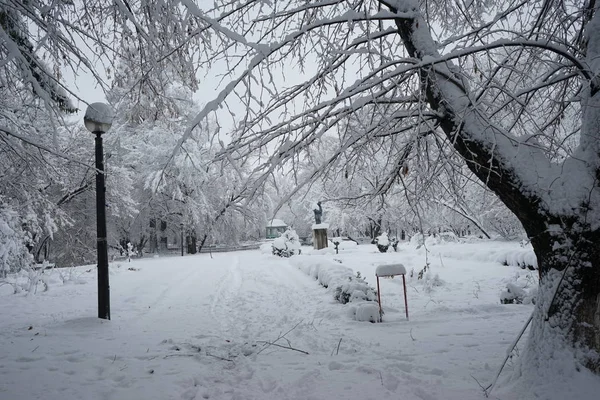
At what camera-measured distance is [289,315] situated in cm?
613

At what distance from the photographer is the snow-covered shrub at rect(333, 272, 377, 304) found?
6.43 m

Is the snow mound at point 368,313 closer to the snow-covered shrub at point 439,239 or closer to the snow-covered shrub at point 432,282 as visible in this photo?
the snow-covered shrub at point 432,282

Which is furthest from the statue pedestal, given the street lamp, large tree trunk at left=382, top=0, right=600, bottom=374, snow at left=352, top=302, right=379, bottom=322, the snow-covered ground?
large tree trunk at left=382, top=0, right=600, bottom=374

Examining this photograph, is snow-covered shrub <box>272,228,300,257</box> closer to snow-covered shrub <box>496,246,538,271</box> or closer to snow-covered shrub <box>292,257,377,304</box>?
snow-covered shrub <box>292,257,377,304</box>

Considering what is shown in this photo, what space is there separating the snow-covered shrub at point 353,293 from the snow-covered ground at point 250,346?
0.73 ft

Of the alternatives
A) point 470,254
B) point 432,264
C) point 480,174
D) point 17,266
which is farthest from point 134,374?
point 470,254

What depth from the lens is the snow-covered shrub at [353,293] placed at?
6.43 metres

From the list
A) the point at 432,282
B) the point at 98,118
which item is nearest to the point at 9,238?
the point at 98,118

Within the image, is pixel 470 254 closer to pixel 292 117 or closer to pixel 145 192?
pixel 292 117

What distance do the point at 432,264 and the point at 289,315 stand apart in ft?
29.1

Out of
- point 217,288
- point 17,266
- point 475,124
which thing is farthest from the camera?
point 17,266

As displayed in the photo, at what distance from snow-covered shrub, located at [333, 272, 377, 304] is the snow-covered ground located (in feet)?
0.73

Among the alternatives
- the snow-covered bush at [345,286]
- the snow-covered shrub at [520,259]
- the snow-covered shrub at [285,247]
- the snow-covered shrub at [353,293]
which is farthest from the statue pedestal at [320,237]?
the snow-covered shrub at [353,293]

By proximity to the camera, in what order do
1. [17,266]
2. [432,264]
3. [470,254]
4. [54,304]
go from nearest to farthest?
[54,304], [17,266], [432,264], [470,254]
